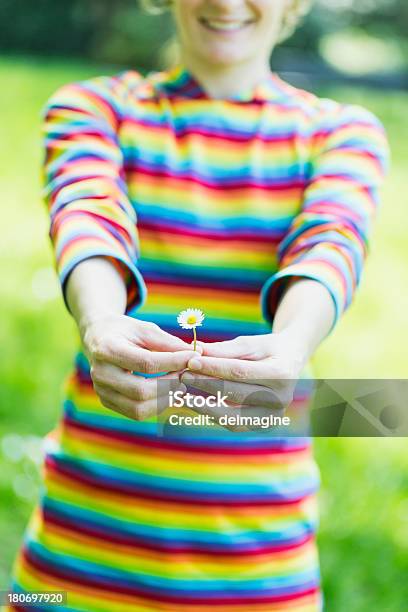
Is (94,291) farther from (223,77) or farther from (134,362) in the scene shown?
(223,77)

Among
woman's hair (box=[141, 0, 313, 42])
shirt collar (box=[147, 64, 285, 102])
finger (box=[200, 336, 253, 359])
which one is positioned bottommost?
finger (box=[200, 336, 253, 359])

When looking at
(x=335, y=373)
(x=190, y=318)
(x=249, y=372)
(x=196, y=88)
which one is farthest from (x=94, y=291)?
(x=335, y=373)

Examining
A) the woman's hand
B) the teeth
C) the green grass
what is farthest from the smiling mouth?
the green grass

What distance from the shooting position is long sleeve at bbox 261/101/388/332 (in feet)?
3.72

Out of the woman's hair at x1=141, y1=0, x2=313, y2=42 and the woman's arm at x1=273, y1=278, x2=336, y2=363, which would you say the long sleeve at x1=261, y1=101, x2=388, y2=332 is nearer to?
the woman's arm at x1=273, y1=278, x2=336, y2=363

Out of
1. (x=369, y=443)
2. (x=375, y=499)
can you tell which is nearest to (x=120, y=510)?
(x=375, y=499)

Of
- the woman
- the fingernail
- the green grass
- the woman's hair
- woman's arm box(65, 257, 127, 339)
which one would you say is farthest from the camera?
the green grass

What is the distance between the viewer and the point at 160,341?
3.17ft

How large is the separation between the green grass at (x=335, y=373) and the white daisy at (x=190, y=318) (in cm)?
96

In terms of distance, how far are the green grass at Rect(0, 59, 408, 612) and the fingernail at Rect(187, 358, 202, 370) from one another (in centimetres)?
116

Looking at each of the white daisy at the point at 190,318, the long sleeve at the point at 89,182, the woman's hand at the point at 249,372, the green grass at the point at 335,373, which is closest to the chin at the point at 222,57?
the long sleeve at the point at 89,182

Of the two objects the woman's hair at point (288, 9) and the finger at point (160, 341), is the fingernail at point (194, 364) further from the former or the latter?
the woman's hair at point (288, 9)

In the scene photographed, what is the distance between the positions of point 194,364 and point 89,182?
13.4 inches

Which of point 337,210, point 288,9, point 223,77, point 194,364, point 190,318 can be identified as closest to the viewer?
point 194,364
